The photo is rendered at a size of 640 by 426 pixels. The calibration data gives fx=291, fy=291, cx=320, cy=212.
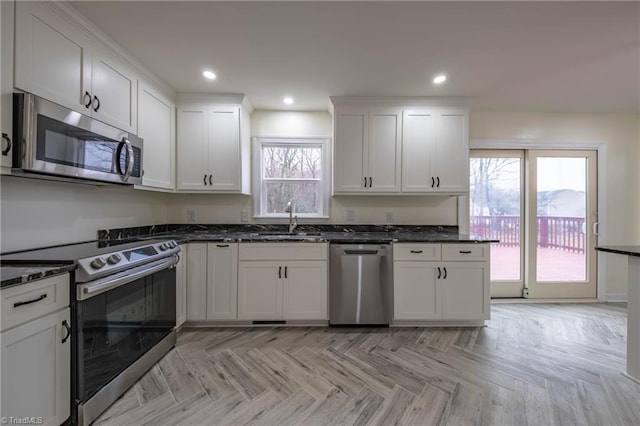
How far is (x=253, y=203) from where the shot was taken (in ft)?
11.9

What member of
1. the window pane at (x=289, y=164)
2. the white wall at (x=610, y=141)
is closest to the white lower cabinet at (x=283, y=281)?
the window pane at (x=289, y=164)

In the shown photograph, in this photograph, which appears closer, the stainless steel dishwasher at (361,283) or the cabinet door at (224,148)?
the stainless steel dishwasher at (361,283)

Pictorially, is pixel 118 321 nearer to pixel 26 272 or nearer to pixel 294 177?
pixel 26 272

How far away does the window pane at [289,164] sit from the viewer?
3.70 m

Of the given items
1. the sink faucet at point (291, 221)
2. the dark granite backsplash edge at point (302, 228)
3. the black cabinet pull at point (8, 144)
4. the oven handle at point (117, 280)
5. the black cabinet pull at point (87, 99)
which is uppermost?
the black cabinet pull at point (87, 99)

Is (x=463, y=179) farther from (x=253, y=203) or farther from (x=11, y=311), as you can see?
(x=11, y=311)

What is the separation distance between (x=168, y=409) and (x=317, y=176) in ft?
8.83

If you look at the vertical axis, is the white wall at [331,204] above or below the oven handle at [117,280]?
above

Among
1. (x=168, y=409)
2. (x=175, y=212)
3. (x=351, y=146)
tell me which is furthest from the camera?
(x=175, y=212)

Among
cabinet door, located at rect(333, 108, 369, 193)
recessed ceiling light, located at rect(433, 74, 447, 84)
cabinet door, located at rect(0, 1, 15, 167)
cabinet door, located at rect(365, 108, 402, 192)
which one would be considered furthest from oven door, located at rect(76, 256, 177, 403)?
recessed ceiling light, located at rect(433, 74, 447, 84)

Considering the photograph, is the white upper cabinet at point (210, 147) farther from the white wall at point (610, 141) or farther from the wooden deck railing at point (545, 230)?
the wooden deck railing at point (545, 230)

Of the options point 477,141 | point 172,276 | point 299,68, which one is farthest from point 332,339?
point 477,141

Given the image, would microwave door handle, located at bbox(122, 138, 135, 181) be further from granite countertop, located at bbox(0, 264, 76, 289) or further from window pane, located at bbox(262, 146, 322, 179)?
window pane, located at bbox(262, 146, 322, 179)

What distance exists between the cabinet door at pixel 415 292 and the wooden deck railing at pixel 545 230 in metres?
1.31
